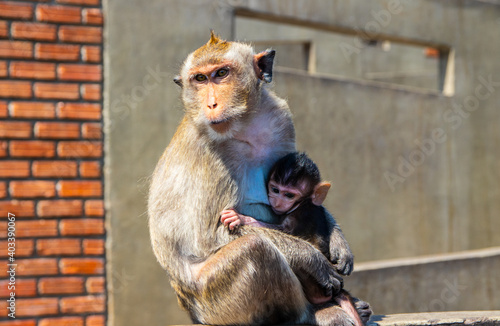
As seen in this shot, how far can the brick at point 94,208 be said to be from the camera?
5145mm

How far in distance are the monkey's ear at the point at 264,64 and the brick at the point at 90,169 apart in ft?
7.21

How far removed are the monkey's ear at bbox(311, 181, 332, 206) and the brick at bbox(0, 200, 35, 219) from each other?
8.36 feet

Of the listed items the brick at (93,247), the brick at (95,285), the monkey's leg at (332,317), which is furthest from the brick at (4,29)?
the monkey's leg at (332,317)

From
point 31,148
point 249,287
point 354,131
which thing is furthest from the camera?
point 354,131

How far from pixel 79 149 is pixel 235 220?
2.41 m

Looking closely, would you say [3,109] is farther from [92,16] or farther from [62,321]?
[62,321]

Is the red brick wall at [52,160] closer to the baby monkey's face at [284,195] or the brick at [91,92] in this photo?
the brick at [91,92]

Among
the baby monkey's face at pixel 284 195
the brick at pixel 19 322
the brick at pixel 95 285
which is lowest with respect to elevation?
the brick at pixel 19 322

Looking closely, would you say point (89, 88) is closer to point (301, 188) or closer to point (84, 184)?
point (84, 184)

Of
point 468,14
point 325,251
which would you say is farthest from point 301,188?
point 468,14

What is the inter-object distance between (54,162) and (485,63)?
197 inches

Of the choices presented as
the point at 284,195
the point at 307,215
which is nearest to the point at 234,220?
the point at 284,195

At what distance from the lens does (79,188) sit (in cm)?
512

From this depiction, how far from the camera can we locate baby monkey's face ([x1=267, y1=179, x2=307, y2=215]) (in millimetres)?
3227
